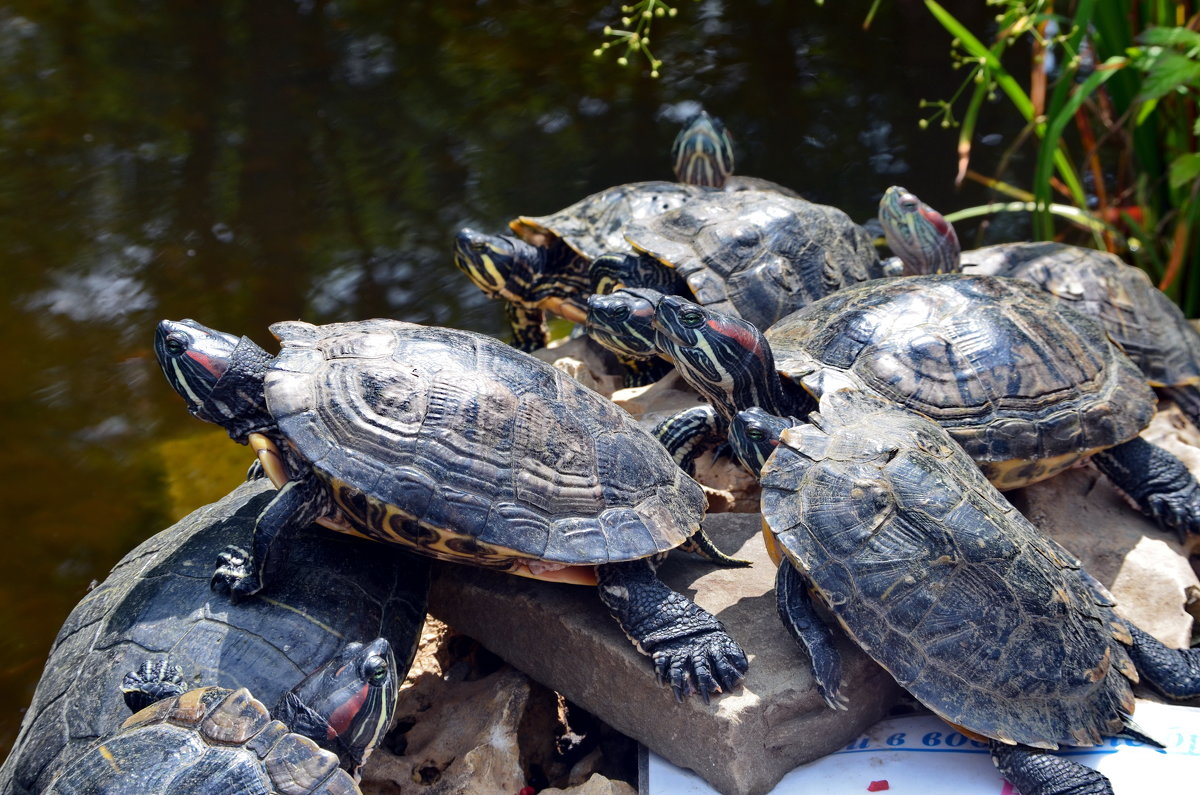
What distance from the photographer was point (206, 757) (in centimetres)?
203

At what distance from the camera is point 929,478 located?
2482 millimetres

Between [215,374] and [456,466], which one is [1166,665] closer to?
[456,466]

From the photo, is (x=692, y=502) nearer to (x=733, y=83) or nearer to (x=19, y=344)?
(x=19, y=344)

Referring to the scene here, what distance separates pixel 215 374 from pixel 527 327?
2.41 m

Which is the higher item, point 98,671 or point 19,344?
point 98,671

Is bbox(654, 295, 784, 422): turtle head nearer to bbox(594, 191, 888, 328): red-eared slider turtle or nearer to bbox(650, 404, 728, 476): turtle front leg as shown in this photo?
bbox(650, 404, 728, 476): turtle front leg

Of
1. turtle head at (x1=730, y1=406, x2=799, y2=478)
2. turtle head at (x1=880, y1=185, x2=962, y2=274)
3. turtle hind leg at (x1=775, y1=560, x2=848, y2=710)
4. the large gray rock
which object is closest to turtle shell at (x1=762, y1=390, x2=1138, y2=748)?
turtle hind leg at (x1=775, y1=560, x2=848, y2=710)

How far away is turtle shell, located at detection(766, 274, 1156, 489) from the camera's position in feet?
10.2

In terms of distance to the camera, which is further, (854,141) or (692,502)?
(854,141)

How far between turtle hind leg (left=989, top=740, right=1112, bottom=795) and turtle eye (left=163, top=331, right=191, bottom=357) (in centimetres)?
228

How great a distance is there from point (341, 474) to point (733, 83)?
5.87 meters

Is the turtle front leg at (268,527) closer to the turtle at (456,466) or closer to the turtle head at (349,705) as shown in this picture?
the turtle at (456,466)

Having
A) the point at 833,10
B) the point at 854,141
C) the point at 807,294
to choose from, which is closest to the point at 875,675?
the point at 807,294

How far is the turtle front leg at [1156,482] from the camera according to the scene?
131 inches
